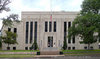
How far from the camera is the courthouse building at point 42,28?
157ft

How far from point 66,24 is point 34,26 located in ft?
36.1

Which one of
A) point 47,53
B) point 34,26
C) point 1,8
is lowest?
point 47,53

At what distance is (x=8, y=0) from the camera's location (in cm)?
2628

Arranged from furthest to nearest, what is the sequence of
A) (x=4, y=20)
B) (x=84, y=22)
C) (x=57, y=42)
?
(x=57, y=42), (x=84, y=22), (x=4, y=20)

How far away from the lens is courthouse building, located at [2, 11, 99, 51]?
4794cm

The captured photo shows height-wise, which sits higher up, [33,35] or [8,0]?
[8,0]

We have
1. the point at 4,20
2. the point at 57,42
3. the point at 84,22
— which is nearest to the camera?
the point at 4,20

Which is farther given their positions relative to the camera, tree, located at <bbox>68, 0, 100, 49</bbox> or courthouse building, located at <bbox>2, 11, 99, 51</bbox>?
courthouse building, located at <bbox>2, 11, 99, 51</bbox>

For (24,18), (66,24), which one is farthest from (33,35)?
(66,24)

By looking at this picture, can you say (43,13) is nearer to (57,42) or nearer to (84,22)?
(57,42)

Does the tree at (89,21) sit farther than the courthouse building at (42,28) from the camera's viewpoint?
No

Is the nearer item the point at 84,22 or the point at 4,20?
the point at 4,20

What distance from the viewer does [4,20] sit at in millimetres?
25641

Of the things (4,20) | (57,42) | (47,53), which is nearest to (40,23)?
(57,42)
